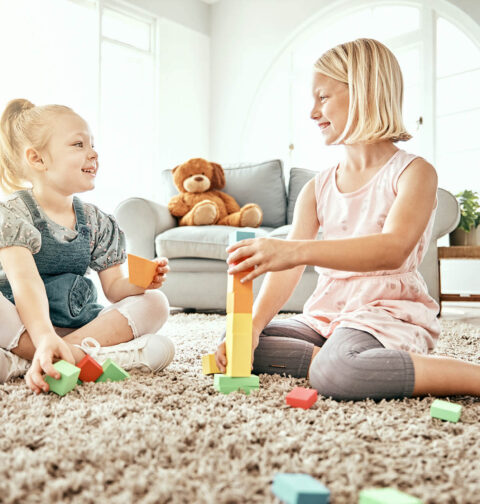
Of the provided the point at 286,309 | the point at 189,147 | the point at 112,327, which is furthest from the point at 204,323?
the point at 189,147

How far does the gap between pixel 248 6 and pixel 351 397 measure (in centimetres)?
423

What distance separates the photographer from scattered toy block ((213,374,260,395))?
877 mm

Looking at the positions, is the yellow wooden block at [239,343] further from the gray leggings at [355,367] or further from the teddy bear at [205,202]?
the teddy bear at [205,202]

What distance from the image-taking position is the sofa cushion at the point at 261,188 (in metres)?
3.02

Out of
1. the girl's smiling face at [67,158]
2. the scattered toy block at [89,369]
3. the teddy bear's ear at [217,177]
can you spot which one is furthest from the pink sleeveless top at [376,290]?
the teddy bear's ear at [217,177]

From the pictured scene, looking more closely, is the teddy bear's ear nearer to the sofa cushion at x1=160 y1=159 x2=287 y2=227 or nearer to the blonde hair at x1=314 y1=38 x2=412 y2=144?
the sofa cushion at x1=160 y1=159 x2=287 y2=227

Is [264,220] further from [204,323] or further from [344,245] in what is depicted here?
[344,245]

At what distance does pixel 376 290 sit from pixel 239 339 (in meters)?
0.33

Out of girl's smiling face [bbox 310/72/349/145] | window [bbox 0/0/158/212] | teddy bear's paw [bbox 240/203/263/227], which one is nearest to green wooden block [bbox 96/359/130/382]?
girl's smiling face [bbox 310/72/349/145]

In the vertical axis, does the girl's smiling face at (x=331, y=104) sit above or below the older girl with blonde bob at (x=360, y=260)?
above

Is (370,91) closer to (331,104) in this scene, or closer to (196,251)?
(331,104)

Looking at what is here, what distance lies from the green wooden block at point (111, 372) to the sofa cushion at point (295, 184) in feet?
7.12

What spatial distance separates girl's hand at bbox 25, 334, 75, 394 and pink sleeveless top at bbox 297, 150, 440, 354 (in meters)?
0.52

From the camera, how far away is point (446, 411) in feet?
2.45
